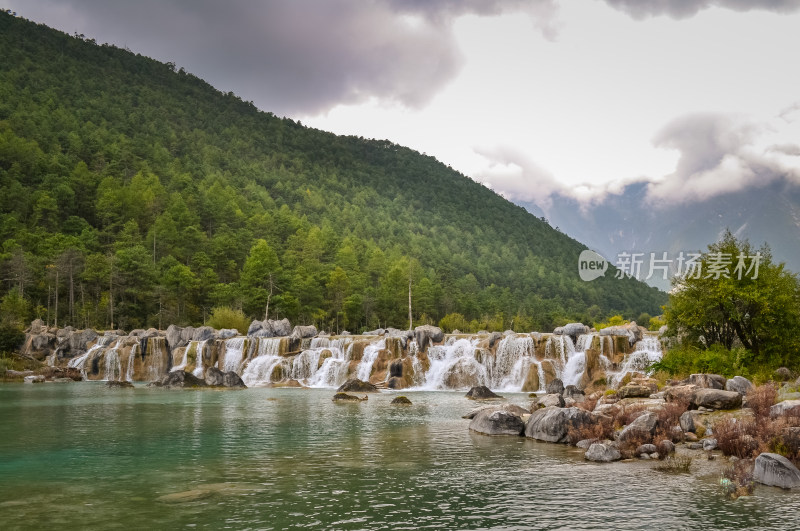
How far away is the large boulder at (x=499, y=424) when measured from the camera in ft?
74.9

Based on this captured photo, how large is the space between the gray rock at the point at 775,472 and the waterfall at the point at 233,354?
52100 millimetres

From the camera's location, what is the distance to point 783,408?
18438 millimetres

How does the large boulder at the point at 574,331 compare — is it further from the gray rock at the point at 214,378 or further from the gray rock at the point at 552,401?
the gray rock at the point at 214,378

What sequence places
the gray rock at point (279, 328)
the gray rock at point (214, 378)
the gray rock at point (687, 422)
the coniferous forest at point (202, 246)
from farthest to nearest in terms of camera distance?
the coniferous forest at point (202, 246), the gray rock at point (279, 328), the gray rock at point (214, 378), the gray rock at point (687, 422)

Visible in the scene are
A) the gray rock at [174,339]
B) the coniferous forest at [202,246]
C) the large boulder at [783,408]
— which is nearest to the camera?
the large boulder at [783,408]

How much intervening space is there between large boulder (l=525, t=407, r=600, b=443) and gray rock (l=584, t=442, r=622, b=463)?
300 cm

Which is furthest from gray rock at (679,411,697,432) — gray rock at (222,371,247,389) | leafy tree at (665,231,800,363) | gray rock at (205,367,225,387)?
gray rock at (205,367,225,387)

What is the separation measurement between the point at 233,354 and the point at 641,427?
4909cm

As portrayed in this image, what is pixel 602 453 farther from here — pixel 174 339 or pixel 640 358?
pixel 174 339

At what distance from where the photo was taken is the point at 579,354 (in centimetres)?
4888

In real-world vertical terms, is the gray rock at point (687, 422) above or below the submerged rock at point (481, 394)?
above

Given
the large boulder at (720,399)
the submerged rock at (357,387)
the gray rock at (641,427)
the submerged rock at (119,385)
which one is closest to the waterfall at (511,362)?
the submerged rock at (357,387)

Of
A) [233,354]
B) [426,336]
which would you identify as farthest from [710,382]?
[233,354]

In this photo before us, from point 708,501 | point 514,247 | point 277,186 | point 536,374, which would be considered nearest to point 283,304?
point 536,374
